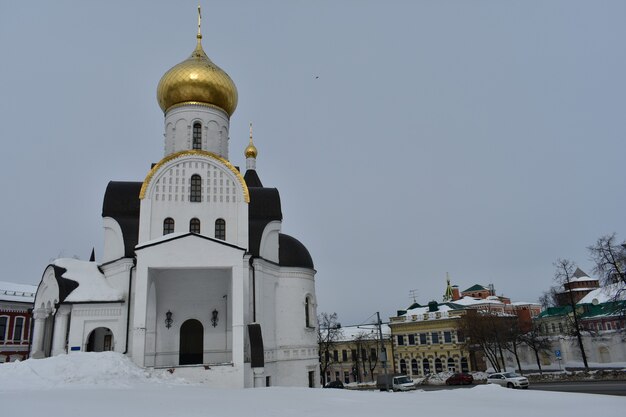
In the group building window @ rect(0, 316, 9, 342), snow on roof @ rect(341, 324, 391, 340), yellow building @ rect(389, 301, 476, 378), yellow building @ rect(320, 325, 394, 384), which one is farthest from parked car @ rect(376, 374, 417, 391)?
snow on roof @ rect(341, 324, 391, 340)

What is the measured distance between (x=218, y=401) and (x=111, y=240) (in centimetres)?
1331

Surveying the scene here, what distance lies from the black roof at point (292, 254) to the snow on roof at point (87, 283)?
7419 millimetres

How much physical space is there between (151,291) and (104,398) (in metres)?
9.67

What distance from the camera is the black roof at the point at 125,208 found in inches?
776

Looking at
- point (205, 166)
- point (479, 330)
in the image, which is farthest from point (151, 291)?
point (479, 330)

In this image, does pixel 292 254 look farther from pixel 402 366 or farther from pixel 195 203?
pixel 402 366

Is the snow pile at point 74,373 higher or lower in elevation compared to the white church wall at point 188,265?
lower

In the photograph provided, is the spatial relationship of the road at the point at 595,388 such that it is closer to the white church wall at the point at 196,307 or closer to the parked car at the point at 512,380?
the parked car at the point at 512,380

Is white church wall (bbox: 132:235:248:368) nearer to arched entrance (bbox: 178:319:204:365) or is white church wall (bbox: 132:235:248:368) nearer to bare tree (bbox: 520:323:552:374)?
arched entrance (bbox: 178:319:204:365)

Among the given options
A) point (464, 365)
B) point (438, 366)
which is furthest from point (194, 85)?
point (438, 366)

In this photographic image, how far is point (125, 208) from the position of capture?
799 inches

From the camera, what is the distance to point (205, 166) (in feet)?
68.9

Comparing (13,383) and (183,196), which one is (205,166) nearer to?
(183,196)

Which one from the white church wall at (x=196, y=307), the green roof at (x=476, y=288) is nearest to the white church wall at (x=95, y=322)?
the white church wall at (x=196, y=307)
